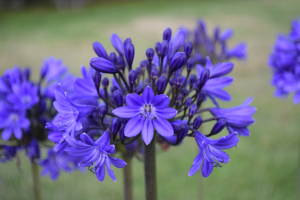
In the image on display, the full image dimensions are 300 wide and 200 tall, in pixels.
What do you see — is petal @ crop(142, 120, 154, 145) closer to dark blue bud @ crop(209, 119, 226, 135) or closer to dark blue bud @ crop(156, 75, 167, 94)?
dark blue bud @ crop(156, 75, 167, 94)

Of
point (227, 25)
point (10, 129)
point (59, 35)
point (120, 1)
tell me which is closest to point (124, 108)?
point (10, 129)

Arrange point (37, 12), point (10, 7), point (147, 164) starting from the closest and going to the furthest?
point (147, 164)
point (10, 7)
point (37, 12)

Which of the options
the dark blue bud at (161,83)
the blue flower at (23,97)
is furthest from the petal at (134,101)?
the blue flower at (23,97)

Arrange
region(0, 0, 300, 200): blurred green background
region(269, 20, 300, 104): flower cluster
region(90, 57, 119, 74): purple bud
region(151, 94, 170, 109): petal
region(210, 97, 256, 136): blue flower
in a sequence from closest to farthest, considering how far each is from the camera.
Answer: region(151, 94, 170, 109): petal, region(90, 57, 119, 74): purple bud, region(210, 97, 256, 136): blue flower, region(269, 20, 300, 104): flower cluster, region(0, 0, 300, 200): blurred green background

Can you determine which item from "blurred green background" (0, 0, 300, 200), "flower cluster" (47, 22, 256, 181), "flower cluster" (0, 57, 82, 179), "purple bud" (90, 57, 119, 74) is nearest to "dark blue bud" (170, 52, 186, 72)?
"flower cluster" (47, 22, 256, 181)

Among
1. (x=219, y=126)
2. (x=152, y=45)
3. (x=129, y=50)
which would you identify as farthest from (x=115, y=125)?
(x=152, y=45)

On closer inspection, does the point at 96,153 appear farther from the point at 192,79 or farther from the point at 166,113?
the point at 192,79

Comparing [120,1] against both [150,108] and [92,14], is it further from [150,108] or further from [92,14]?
[150,108]
